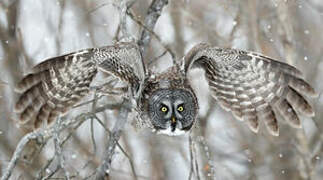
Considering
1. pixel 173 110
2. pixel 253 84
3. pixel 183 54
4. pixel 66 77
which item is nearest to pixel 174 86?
pixel 173 110

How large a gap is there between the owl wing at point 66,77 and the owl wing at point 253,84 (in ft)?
1.96

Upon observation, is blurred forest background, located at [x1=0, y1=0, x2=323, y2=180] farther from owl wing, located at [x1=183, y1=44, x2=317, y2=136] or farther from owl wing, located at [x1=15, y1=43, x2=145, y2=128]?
owl wing, located at [x1=15, y1=43, x2=145, y2=128]

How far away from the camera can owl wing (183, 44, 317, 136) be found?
213 inches

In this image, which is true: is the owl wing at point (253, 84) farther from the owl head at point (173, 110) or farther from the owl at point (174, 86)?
the owl head at point (173, 110)

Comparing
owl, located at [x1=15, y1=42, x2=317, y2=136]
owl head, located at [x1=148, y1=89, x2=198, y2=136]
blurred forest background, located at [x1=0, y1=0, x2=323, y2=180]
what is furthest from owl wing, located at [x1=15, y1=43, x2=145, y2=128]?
blurred forest background, located at [x1=0, y1=0, x2=323, y2=180]

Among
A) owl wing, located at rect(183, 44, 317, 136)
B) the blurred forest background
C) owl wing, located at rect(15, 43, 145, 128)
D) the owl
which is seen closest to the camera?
owl wing, located at rect(15, 43, 145, 128)

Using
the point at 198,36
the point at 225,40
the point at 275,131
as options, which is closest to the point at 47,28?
the point at 198,36

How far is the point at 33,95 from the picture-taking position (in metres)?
5.22

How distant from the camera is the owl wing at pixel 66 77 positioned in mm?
5027

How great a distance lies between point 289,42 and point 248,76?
4.93ft

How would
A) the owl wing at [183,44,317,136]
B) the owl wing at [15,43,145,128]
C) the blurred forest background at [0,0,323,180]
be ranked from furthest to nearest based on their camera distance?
the blurred forest background at [0,0,323,180]
the owl wing at [183,44,317,136]
the owl wing at [15,43,145,128]

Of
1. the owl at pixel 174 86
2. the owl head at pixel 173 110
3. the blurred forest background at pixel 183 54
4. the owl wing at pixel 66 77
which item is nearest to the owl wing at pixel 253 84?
the owl at pixel 174 86

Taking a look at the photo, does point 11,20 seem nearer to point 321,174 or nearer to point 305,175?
point 305,175

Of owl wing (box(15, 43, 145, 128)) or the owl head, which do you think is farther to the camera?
the owl head
